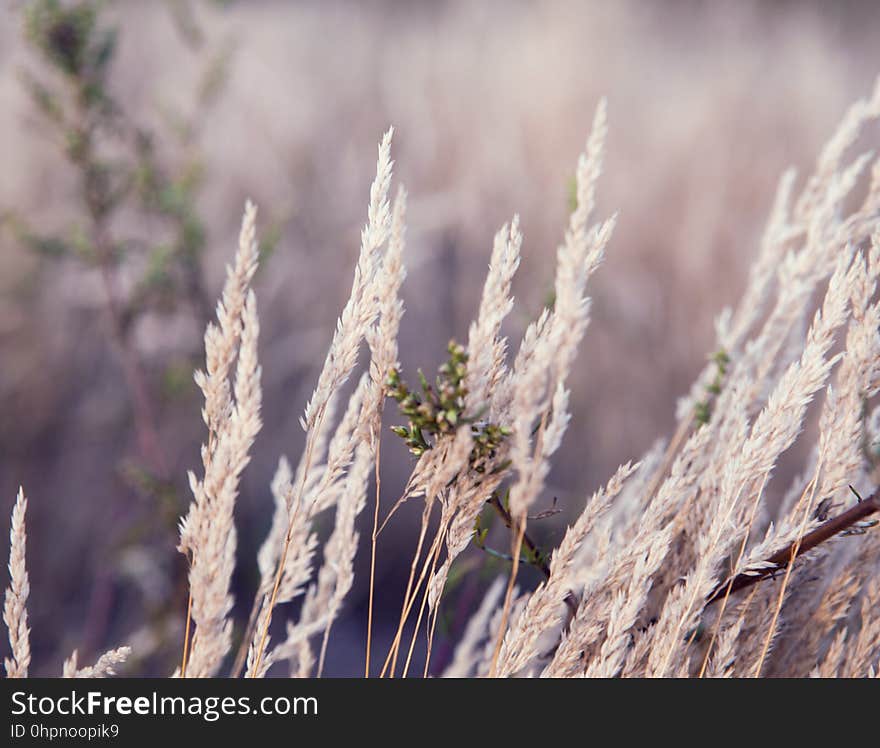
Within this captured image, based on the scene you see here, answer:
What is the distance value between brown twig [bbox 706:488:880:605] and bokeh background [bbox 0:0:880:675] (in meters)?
1.47

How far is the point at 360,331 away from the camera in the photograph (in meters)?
1.04

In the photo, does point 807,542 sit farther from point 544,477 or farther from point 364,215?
point 364,215

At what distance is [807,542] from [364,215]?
263 cm

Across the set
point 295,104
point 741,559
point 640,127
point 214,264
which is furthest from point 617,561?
point 295,104

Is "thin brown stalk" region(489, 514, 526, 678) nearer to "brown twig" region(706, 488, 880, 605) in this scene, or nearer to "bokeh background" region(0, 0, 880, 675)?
"brown twig" region(706, 488, 880, 605)

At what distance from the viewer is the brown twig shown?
957 millimetres

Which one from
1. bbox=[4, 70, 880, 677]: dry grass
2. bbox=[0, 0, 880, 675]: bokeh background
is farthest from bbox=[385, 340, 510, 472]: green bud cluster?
bbox=[0, 0, 880, 675]: bokeh background

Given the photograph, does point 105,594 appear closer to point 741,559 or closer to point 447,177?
point 741,559

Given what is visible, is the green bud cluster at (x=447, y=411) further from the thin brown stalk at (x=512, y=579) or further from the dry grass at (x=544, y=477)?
the thin brown stalk at (x=512, y=579)

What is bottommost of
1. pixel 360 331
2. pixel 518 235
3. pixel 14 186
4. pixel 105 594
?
pixel 105 594

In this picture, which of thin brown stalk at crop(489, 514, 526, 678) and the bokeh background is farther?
the bokeh background

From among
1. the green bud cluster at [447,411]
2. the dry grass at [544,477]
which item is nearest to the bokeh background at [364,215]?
the dry grass at [544,477]

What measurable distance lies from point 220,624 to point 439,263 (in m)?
2.44

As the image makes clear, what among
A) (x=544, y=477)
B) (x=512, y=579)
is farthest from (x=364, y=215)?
(x=512, y=579)
